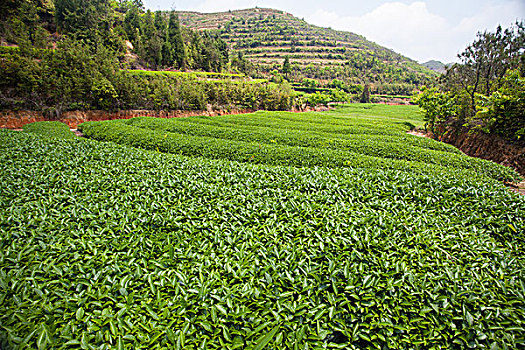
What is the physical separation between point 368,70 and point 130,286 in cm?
12503

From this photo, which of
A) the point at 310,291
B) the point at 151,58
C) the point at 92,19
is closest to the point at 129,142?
the point at 310,291

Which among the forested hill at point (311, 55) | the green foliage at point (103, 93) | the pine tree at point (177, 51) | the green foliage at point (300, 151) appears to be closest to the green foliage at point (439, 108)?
the green foliage at point (300, 151)

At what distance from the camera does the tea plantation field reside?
2225 millimetres

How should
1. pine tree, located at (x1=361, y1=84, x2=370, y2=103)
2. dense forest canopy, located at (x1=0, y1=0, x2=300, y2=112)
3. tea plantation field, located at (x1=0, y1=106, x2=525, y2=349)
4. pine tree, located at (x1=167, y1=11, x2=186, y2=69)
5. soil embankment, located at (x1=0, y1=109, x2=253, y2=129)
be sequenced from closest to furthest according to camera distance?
1. tea plantation field, located at (x1=0, y1=106, x2=525, y2=349)
2. soil embankment, located at (x1=0, y1=109, x2=253, y2=129)
3. dense forest canopy, located at (x1=0, y1=0, x2=300, y2=112)
4. pine tree, located at (x1=167, y1=11, x2=186, y2=69)
5. pine tree, located at (x1=361, y1=84, x2=370, y2=103)

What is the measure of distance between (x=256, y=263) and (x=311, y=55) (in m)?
133

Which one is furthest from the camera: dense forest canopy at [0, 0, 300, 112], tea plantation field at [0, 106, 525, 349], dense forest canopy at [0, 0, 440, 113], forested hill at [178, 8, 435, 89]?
forested hill at [178, 8, 435, 89]

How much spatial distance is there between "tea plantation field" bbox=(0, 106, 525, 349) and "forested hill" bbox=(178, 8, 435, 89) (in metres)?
86.6

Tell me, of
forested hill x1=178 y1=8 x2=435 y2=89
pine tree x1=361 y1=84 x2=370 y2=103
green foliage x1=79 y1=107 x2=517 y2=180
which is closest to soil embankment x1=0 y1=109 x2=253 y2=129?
green foliage x1=79 y1=107 x2=517 y2=180

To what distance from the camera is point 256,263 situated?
9.37 feet

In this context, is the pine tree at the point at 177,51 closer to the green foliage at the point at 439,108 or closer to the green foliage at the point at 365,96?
the green foliage at the point at 439,108

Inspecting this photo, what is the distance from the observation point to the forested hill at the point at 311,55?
93812 millimetres

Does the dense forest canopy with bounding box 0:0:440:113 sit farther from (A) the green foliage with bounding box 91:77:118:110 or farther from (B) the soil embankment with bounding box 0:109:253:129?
(B) the soil embankment with bounding box 0:109:253:129

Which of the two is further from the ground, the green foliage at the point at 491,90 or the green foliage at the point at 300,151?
the green foliage at the point at 491,90

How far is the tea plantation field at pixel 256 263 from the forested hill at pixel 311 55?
284 ft
